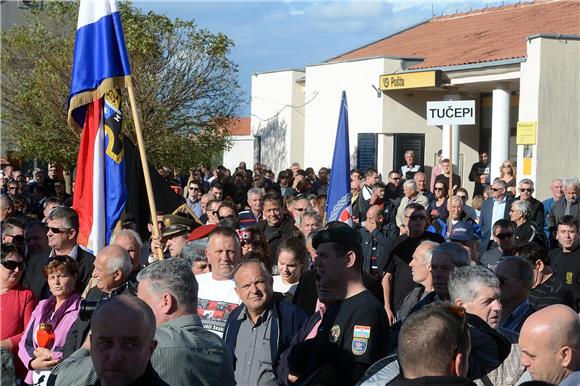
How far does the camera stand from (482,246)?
13.4 meters

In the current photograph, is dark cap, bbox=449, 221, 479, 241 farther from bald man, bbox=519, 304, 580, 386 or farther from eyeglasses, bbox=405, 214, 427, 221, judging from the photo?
bald man, bbox=519, 304, 580, 386

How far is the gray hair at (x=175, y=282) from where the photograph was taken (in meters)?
4.92

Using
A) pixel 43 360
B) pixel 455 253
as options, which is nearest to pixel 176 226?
pixel 43 360

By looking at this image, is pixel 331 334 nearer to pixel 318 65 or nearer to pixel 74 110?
pixel 74 110

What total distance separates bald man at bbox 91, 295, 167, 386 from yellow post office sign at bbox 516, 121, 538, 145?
736 inches

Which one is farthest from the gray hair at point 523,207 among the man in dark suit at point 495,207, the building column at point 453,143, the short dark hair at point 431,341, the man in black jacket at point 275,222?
the building column at point 453,143

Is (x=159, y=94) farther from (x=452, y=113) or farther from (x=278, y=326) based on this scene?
(x=278, y=326)

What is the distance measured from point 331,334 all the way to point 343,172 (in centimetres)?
579

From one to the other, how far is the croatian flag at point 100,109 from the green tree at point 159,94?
1470 centimetres

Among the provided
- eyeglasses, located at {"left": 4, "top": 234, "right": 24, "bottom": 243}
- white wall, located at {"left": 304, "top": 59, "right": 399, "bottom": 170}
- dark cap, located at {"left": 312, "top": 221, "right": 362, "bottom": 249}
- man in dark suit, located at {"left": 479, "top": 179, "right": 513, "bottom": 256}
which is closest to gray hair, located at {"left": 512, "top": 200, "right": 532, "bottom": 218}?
man in dark suit, located at {"left": 479, "top": 179, "right": 513, "bottom": 256}

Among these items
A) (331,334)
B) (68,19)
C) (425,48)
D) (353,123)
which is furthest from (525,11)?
(331,334)

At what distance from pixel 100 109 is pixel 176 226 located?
138 cm

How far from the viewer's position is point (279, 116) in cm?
3500

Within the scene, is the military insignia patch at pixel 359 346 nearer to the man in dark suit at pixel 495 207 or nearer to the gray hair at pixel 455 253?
the gray hair at pixel 455 253
